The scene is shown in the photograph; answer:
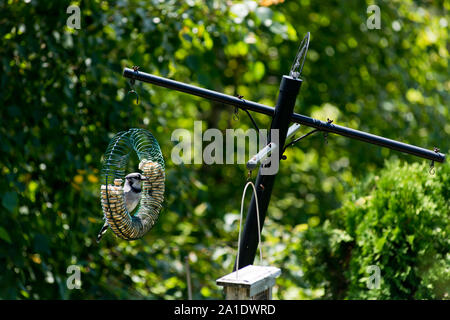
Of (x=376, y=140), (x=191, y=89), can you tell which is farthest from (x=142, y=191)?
(x=376, y=140)

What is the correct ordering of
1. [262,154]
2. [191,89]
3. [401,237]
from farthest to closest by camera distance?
1. [401,237]
2. [191,89]
3. [262,154]

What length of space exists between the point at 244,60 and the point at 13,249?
3.04 meters

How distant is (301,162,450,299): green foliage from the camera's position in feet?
8.01

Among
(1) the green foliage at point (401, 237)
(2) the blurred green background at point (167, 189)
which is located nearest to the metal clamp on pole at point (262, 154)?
(2) the blurred green background at point (167, 189)

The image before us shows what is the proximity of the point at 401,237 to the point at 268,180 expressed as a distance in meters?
0.89

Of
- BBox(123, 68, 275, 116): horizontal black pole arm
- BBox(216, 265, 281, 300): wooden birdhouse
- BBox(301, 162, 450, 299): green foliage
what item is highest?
Result: BBox(123, 68, 275, 116): horizontal black pole arm

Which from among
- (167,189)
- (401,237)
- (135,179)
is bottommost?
(401,237)

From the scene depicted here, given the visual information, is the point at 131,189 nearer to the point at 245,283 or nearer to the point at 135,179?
the point at 135,179

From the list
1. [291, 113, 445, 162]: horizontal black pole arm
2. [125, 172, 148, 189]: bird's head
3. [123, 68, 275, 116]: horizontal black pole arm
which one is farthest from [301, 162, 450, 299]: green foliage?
[125, 172, 148, 189]: bird's head

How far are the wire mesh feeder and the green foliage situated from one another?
3.63 feet

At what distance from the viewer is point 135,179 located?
195 centimetres

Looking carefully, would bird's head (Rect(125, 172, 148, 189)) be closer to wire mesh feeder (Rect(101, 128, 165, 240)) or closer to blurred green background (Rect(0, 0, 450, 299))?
wire mesh feeder (Rect(101, 128, 165, 240))

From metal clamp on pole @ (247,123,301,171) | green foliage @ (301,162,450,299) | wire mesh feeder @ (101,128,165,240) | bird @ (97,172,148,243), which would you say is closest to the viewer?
metal clamp on pole @ (247,123,301,171)
